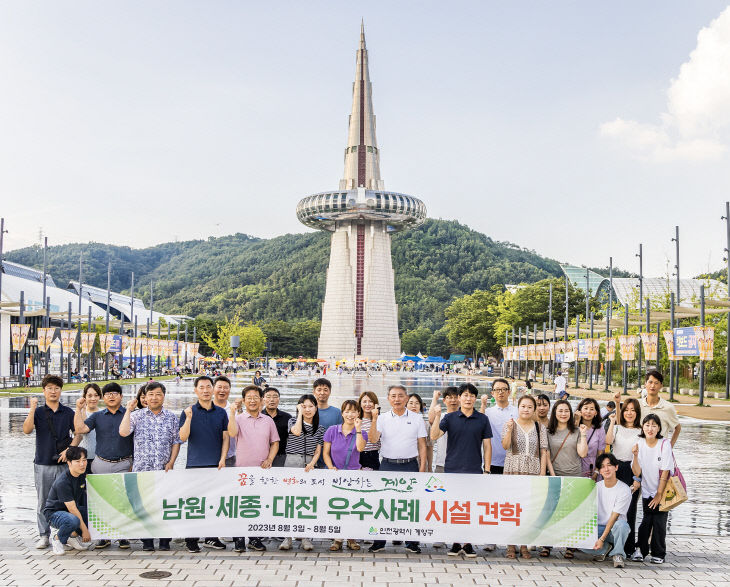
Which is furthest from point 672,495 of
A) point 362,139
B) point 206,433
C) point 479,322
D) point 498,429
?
point 362,139

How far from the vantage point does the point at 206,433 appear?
24.6ft

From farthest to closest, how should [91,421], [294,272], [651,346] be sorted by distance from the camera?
1. [294,272]
2. [651,346]
3. [91,421]

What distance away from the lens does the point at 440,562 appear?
711 centimetres

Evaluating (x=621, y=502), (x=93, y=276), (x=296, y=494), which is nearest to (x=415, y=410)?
(x=296, y=494)

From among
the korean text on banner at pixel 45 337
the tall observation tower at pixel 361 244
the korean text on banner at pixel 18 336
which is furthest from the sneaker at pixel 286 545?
the tall observation tower at pixel 361 244

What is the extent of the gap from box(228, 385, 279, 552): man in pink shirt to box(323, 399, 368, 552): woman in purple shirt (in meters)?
0.55

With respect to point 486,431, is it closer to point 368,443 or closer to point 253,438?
point 368,443

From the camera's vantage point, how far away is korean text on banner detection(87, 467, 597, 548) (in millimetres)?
7320

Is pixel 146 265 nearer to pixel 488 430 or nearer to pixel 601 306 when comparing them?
pixel 601 306

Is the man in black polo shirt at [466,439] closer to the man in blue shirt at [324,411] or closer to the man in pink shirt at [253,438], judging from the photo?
the man in blue shirt at [324,411]

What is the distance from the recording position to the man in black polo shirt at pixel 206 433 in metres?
7.46

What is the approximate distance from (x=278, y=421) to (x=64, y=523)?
2.25 metres

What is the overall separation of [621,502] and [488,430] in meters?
1.42

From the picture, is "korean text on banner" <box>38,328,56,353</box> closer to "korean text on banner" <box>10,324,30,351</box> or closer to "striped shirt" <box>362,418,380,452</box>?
"korean text on banner" <box>10,324,30,351</box>
